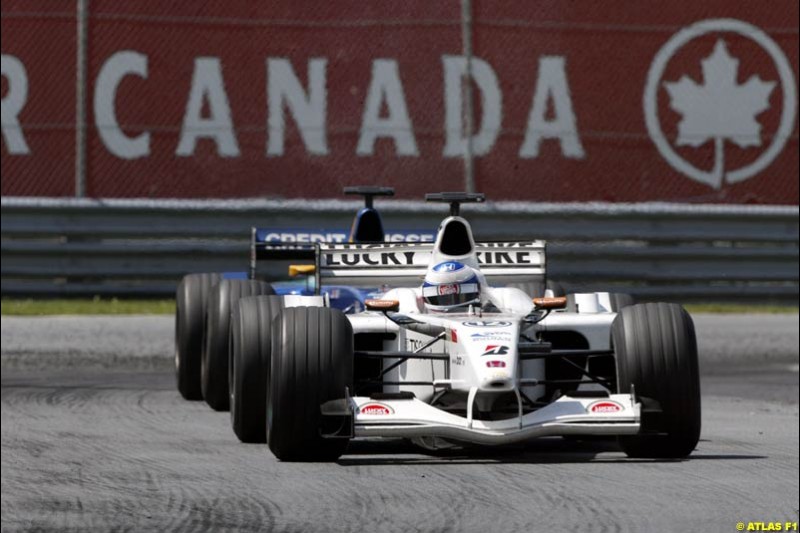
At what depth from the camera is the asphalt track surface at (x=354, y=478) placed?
693cm

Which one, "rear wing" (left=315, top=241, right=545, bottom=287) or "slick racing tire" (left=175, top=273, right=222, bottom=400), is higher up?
"rear wing" (left=315, top=241, right=545, bottom=287)

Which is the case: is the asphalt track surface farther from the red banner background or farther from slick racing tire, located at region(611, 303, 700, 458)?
the red banner background

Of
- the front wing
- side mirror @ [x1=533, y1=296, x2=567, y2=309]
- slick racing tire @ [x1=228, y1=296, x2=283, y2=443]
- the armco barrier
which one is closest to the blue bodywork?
slick racing tire @ [x1=228, y1=296, x2=283, y2=443]

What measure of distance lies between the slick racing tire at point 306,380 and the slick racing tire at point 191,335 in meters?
3.44

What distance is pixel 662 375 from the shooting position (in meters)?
8.45

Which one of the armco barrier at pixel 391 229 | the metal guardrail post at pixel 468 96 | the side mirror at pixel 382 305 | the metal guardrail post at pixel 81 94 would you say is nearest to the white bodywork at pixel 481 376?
the side mirror at pixel 382 305

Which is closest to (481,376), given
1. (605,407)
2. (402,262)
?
(605,407)

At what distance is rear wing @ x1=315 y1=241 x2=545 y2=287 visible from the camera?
418 inches

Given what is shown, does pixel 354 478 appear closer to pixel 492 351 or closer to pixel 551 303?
pixel 492 351

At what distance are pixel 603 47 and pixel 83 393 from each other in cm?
685

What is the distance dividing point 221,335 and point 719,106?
7.24 m

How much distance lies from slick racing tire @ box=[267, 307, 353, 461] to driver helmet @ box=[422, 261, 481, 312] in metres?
1.21

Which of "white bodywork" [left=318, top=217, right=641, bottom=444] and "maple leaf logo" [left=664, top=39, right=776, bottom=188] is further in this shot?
"maple leaf logo" [left=664, top=39, right=776, bottom=188]

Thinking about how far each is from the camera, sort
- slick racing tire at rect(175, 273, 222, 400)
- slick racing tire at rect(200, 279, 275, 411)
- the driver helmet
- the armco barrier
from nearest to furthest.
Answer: the driver helmet
slick racing tire at rect(200, 279, 275, 411)
slick racing tire at rect(175, 273, 222, 400)
the armco barrier
